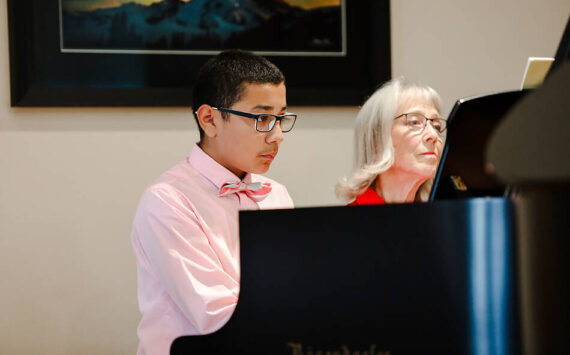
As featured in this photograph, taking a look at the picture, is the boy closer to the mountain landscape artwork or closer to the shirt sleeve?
the shirt sleeve

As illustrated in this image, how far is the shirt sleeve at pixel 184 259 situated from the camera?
1.12 meters

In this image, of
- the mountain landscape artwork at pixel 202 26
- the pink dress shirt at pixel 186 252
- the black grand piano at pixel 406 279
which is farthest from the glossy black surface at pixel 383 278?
the mountain landscape artwork at pixel 202 26

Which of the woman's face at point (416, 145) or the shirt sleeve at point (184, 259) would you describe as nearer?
the shirt sleeve at point (184, 259)

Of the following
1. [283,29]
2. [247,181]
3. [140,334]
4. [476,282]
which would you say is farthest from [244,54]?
[476,282]

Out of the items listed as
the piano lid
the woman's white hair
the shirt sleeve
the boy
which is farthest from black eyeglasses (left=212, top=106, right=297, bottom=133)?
the piano lid

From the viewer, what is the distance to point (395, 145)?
1851 mm

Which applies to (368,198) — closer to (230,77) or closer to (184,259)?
(230,77)

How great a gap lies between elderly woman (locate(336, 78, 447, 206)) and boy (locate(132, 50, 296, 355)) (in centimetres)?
36

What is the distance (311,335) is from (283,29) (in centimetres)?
155

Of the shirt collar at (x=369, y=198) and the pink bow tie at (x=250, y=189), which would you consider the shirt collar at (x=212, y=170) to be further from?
the shirt collar at (x=369, y=198)

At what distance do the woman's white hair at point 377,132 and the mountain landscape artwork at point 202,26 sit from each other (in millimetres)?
397

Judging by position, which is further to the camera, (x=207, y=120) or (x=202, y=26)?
(x=202, y=26)

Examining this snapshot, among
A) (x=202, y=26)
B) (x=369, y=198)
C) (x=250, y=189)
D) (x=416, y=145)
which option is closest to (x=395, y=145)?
(x=416, y=145)

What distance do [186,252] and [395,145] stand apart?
0.90 meters
